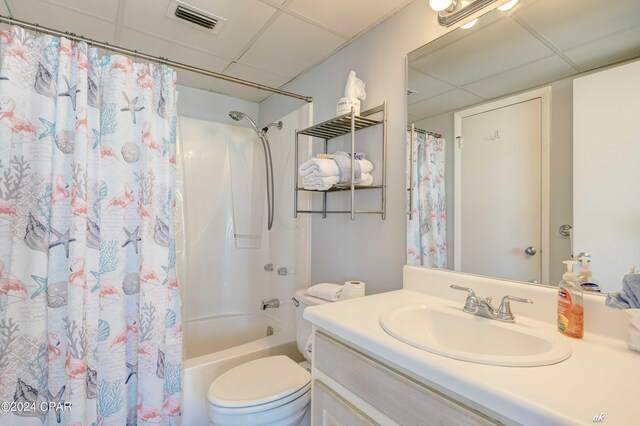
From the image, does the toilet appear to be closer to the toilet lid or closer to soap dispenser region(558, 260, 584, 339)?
the toilet lid

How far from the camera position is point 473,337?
89 centimetres

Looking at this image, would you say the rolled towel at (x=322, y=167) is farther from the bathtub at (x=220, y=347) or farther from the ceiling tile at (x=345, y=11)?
the bathtub at (x=220, y=347)

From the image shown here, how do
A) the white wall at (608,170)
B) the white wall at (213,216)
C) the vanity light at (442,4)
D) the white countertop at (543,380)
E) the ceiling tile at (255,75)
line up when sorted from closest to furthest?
the white countertop at (543,380), the white wall at (608,170), the vanity light at (442,4), the ceiling tile at (255,75), the white wall at (213,216)

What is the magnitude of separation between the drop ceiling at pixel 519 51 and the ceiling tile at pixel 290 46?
551 mm

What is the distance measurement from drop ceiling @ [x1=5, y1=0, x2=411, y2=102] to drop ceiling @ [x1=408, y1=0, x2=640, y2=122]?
36 centimetres

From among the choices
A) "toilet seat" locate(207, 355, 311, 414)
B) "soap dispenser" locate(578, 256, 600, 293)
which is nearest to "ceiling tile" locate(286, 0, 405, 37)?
"soap dispenser" locate(578, 256, 600, 293)

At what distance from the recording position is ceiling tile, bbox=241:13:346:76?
4.87 feet

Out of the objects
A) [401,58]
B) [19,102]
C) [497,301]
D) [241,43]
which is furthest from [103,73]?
[497,301]

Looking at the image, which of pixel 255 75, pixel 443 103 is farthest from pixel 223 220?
pixel 443 103

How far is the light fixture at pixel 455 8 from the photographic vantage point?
106 centimetres

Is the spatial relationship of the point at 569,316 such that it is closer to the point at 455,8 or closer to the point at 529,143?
the point at 529,143

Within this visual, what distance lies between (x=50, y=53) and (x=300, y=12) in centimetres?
103

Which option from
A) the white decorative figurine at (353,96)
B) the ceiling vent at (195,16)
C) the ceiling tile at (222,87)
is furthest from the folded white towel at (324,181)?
the ceiling tile at (222,87)

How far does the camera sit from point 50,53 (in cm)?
116
